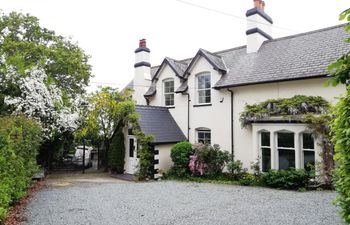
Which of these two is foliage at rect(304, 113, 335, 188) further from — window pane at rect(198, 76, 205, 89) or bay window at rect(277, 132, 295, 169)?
window pane at rect(198, 76, 205, 89)

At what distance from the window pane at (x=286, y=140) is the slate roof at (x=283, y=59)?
8.59ft

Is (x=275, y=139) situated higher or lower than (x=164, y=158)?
higher

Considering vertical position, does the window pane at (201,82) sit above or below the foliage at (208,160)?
above

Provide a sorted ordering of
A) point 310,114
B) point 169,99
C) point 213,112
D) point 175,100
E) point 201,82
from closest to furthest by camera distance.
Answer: point 310,114
point 213,112
point 201,82
point 175,100
point 169,99

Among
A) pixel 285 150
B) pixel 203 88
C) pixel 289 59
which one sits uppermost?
pixel 289 59

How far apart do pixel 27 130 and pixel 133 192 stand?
4.61 meters

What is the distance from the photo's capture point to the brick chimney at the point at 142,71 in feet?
66.3

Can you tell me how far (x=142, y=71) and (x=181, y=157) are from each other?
871 cm

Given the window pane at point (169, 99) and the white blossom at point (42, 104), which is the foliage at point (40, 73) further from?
the window pane at point (169, 99)

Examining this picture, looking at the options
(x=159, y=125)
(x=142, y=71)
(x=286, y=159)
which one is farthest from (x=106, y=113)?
(x=286, y=159)

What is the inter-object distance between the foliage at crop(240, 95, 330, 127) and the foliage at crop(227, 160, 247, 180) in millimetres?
1973

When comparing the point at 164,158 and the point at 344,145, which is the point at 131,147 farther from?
the point at 344,145

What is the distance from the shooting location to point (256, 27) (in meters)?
15.8

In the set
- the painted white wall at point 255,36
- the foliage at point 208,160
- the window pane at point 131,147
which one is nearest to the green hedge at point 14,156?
the window pane at point 131,147
